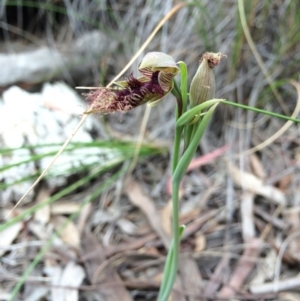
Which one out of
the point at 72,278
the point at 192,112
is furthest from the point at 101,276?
the point at 192,112

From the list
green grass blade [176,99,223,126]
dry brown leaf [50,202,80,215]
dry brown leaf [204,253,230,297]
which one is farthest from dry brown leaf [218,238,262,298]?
green grass blade [176,99,223,126]

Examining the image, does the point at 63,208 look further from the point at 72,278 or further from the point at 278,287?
the point at 278,287

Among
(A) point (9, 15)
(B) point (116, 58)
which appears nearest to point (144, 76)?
(B) point (116, 58)

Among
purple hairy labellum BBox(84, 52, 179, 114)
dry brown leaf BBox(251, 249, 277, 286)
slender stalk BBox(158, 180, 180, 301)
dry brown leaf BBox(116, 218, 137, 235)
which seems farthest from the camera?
dry brown leaf BBox(116, 218, 137, 235)

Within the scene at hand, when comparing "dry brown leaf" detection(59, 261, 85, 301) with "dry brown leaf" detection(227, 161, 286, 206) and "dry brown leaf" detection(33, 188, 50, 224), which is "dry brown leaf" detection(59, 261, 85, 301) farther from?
"dry brown leaf" detection(227, 161, 286, 206)

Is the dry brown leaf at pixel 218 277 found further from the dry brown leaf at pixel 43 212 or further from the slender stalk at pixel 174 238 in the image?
the dry brown leaf at pixel 43 212

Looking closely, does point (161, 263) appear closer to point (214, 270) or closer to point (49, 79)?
point (214, 270)

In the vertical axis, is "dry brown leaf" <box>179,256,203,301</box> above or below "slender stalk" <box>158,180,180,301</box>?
below
